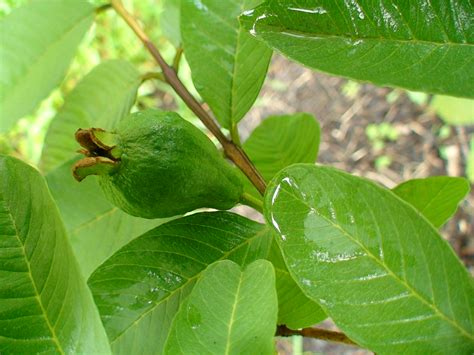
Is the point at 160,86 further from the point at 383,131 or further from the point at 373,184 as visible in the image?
the point at 373,184

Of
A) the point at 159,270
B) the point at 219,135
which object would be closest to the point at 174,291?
the point at 159,270

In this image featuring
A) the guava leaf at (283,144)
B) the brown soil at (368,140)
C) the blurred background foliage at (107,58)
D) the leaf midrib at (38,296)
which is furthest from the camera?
the blurred background foliage at (107,58)

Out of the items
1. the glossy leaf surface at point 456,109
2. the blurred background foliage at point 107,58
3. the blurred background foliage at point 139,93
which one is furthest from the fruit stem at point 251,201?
the blurred background foliage at point 107,58

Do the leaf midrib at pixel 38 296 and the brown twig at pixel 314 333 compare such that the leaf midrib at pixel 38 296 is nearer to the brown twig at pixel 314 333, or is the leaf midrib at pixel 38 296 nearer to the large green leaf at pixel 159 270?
the large green leaf at pixel 159 270

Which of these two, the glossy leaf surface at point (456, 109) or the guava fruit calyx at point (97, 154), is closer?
the guava fruit calyx at point (97, 154)

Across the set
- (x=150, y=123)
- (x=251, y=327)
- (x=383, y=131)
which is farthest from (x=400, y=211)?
(x=383, y=131)

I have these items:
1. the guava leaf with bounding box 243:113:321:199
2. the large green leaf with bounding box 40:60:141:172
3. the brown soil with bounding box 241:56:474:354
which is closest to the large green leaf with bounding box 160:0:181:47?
the large green leaf with bounding box 40:60:141:172

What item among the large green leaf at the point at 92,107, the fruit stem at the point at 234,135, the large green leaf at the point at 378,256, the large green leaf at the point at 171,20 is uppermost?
the large green leaf at the point at 171,20
